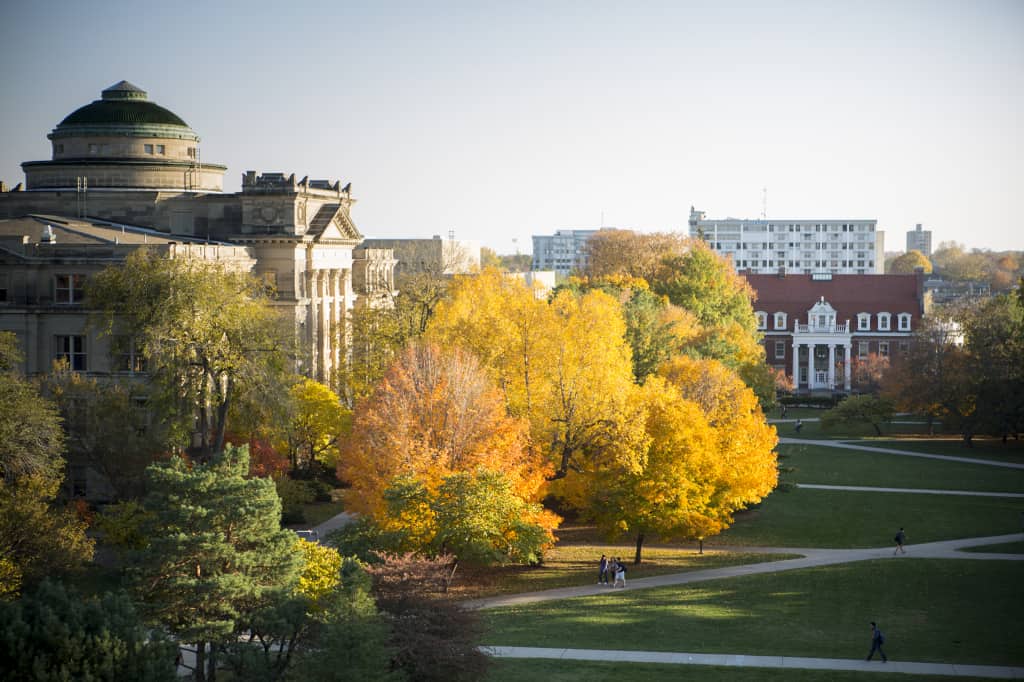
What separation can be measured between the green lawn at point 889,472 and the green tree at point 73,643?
40.7m

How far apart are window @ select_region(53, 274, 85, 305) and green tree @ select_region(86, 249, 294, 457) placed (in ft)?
12.0

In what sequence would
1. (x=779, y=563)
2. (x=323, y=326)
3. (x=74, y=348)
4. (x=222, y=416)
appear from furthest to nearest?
(x=323, y=326) < (x=74, y=348) < (x=222, y=416) < (x=779, y=563)

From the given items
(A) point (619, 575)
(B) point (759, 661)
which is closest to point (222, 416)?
(A) point (619, 575)

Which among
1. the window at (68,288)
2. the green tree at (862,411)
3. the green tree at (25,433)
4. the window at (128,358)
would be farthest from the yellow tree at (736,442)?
the green tree at (862,411)

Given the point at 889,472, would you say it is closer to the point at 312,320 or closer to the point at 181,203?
the point at 312,320

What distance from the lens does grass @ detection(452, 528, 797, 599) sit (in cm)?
4500

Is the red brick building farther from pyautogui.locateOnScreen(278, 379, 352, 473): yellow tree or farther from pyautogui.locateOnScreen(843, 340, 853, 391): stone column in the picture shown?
pyautogui.locateOnScreen(278, 379, 352, 473): yellow tree

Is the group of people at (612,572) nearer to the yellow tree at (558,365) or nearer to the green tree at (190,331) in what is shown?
the yellow tree at (558,365)

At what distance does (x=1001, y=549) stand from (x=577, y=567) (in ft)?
60.1

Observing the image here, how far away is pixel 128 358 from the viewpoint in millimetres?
54094

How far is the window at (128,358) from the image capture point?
5316cm

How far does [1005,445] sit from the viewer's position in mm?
83500

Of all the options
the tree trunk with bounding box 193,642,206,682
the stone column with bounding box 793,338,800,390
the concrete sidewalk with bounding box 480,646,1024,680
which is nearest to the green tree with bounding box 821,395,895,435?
the stone column with bounding box 793,338,800,390

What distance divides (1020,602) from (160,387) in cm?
3531
